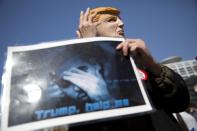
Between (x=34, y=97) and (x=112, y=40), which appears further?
(x=112, y=40)

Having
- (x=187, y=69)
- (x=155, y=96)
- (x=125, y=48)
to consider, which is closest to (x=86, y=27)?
(x=125, y=48)

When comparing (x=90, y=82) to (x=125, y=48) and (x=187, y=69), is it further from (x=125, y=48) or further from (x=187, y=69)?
(x=187, y=69)

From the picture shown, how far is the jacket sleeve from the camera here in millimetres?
735

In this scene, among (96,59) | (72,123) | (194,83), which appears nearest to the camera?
(72,123)

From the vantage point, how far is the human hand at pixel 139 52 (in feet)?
2.36

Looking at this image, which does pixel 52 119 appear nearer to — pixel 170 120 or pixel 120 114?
pixel 120 114

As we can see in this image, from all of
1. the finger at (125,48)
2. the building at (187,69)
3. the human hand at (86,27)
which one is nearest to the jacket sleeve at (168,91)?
the finger at (125,48)

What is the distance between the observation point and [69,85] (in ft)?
2.12

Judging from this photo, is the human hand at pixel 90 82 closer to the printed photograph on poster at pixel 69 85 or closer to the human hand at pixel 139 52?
the printed photograph on poster at pixel 69 85

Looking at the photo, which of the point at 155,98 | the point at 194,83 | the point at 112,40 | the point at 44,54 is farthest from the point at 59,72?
the point at 194,83

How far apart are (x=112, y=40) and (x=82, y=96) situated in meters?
0.22

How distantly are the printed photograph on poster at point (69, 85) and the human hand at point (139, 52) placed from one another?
20 millimetres

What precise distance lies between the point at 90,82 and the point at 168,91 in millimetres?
249

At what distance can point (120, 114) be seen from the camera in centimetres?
61
